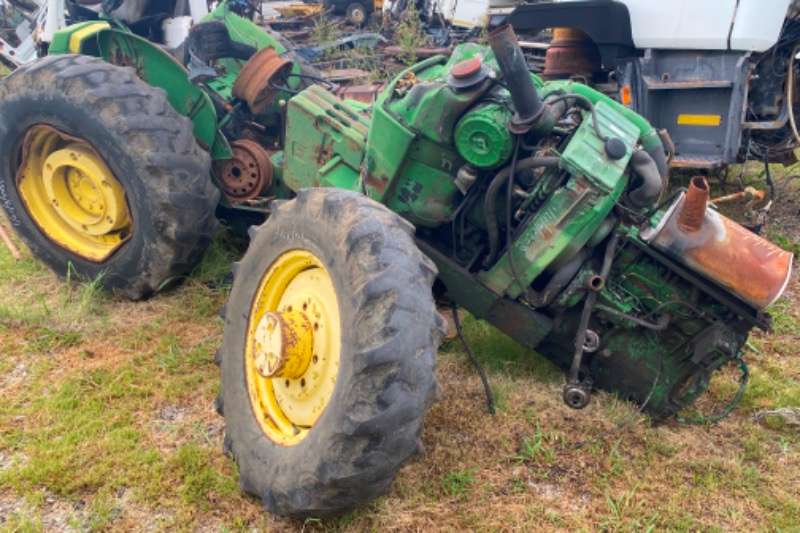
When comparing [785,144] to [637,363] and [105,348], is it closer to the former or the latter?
[637,363]

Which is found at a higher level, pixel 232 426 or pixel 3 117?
pixel 3 117

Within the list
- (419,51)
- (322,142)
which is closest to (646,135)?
(322,142)

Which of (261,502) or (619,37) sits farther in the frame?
(619,37)

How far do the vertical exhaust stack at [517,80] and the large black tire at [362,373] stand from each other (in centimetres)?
65

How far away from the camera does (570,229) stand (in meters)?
2.63

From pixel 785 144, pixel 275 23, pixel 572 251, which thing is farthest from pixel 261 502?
pixel 275 23

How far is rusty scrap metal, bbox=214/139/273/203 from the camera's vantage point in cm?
420

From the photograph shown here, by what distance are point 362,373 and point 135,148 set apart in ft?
7.26

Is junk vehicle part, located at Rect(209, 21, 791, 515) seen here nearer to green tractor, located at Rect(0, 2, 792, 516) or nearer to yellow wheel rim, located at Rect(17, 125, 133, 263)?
green tractor, located at Rect(0, 2, 792, 516)

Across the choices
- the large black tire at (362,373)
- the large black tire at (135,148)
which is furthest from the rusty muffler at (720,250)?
the large black tire at (135,148)

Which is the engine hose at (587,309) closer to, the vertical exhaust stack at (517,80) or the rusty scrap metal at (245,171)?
the vertical exhaust stack at (517,80)

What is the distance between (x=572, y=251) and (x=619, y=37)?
3.00 meters

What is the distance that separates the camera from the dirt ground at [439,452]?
94.7 inches

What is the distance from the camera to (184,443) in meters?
2.79
